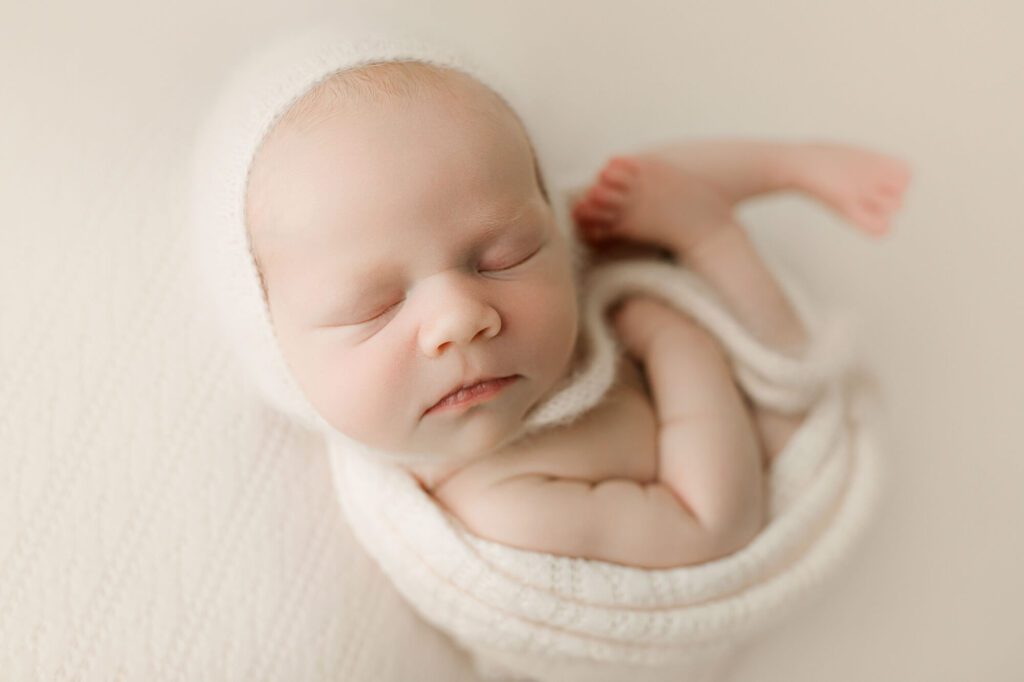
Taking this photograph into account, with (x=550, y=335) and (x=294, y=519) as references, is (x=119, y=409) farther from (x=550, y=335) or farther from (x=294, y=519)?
(x=550, y=335)

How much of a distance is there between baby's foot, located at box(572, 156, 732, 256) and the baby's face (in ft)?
0.78

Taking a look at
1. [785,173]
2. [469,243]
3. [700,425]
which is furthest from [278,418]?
[785,173]

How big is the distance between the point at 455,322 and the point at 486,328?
4cm

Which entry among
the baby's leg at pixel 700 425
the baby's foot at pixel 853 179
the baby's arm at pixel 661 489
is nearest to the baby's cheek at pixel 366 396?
the baby's arm at pixel 661 489

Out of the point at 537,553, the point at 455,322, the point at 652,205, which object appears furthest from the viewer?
the point at 652,205

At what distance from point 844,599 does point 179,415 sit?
83 cm

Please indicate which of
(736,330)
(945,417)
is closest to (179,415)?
(736,330)

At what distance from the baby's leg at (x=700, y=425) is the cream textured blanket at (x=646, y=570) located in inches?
0.9

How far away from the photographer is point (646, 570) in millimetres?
949

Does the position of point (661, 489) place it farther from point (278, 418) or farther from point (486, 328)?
point (278, 418)

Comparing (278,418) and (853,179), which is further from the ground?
(853,179)

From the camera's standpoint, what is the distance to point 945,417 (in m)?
1.33

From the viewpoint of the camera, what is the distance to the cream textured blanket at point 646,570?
3.00 ft

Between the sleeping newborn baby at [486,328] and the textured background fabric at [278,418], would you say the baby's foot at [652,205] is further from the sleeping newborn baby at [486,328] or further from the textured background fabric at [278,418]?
the textured background fabric at [278,418]
